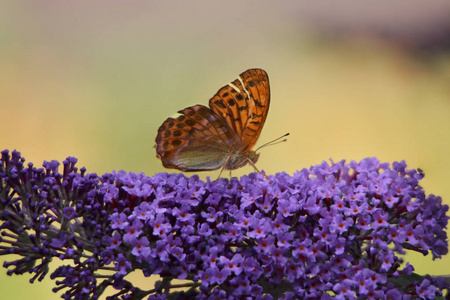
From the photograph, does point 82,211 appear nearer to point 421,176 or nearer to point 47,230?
point 47,230

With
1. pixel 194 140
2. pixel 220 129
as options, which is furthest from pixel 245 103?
pixel 194 140

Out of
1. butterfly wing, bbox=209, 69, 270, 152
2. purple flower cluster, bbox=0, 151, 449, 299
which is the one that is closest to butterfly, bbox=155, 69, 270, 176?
butterfly wing, bbox=209, 69, 270, 152

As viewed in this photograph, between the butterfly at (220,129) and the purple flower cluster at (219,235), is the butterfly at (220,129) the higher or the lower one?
the higher one

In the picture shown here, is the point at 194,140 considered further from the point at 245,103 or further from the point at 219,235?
the point at 219,235

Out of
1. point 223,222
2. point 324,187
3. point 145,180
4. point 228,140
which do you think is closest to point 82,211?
point 145,180

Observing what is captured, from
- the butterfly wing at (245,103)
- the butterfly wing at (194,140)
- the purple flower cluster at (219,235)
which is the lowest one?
the purple flower cluster at (219,235)

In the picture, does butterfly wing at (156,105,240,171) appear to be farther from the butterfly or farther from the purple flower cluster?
the purple flower cluster

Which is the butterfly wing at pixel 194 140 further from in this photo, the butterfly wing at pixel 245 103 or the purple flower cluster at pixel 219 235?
the purple flower cluster at pixel 219 235

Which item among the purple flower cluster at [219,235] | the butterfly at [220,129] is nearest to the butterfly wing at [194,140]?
the butterfly at [220,129]
